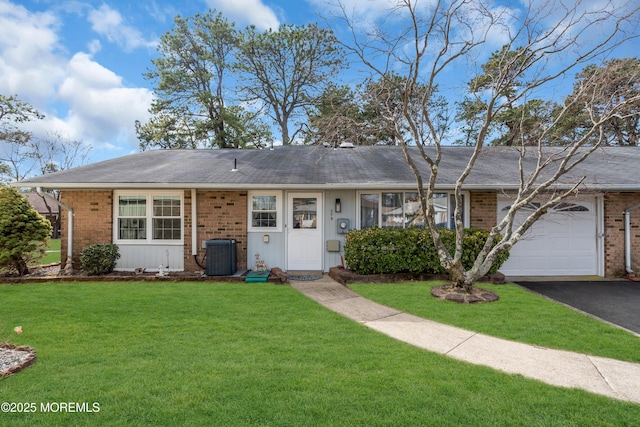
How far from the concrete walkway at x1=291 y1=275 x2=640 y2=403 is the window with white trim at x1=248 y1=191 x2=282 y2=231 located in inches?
151

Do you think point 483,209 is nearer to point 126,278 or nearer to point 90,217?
point 126,278

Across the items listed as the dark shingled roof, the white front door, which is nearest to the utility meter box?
the white front door

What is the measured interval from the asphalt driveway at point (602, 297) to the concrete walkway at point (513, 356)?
1983mm

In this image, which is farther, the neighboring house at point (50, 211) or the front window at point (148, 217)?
the neighboring house at point (50, 211)

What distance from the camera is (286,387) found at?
2840 mm

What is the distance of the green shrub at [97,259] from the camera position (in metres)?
7.90

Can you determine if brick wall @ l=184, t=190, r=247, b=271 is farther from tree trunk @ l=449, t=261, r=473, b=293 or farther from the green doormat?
tree trunk @ l=449, t=261, r=473, b=293

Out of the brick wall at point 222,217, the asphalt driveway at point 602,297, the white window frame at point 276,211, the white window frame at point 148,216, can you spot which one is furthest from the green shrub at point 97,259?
the asphalt driveway at point 602,297

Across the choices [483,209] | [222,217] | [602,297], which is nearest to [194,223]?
[222,217]

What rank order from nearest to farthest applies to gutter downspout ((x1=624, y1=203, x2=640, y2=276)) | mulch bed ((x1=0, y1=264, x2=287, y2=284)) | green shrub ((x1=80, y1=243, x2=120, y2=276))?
mulch bed ((x1=0, y1=264, x2=287, y2=284)) < green shrub ((x1=80, y1=243, x2=120, y2=276)) < gutter downspout ((x1=624, y1=203, x2=640, y2=276))

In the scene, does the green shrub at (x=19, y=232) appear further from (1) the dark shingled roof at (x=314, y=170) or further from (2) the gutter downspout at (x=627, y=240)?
(2) the gutter downspout at (x=627, y=240)

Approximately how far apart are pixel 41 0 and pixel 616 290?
15454mm

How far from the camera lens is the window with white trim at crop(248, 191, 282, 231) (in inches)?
340

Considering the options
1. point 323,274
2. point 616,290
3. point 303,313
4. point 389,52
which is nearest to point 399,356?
Result: point 303,313
